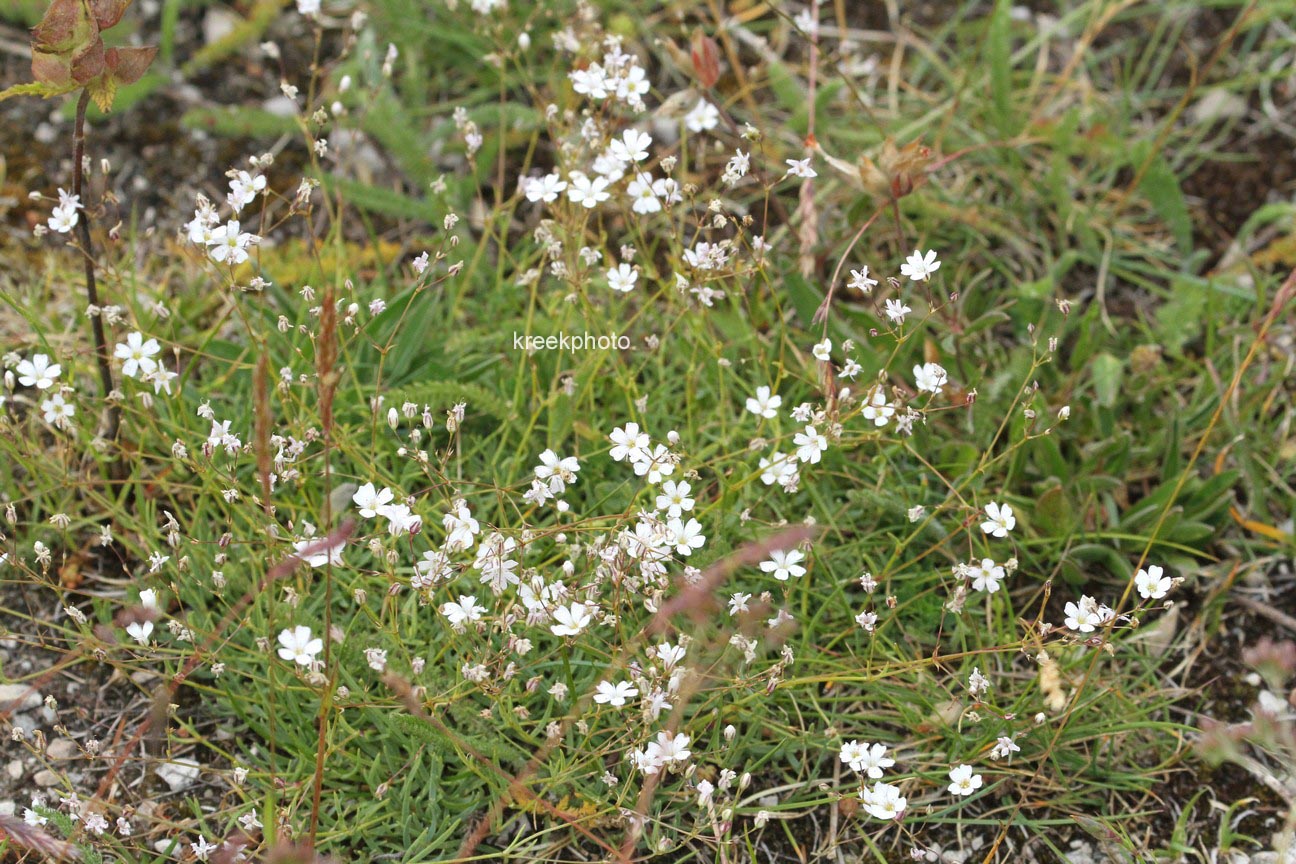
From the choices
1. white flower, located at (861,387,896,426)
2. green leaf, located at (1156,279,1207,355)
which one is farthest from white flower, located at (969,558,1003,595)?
green leaf, located at (1156,279,1207,355)

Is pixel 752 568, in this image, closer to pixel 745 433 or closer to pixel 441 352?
pixel 745 433


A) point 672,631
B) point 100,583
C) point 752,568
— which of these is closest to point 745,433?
point 752,568

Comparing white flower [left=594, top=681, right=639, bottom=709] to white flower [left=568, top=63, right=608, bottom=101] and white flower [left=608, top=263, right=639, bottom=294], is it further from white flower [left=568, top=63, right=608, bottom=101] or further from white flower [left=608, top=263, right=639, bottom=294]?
white flower [left=568, top=63, right=608, bottom=101]

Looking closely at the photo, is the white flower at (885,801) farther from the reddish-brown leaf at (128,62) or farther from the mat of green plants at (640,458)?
the reddish-brown leaf at (128,62)

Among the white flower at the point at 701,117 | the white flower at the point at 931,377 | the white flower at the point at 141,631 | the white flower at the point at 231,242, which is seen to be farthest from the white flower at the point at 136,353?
the white flower at the point at 931,377

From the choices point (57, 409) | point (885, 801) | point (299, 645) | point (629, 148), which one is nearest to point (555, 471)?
point (299, 645)
